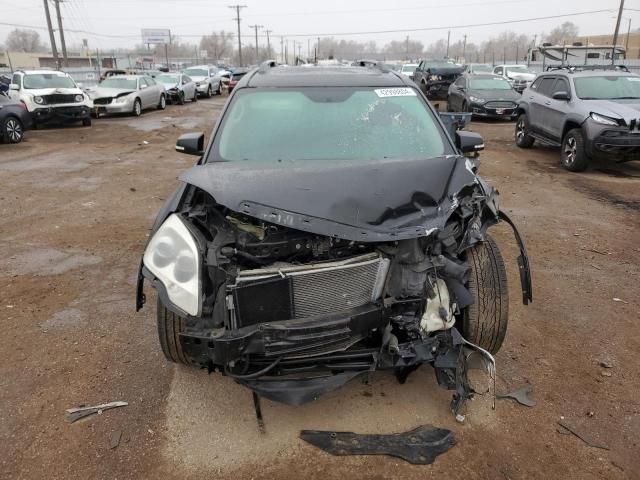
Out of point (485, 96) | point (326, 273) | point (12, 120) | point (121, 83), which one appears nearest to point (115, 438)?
point (326, 273)

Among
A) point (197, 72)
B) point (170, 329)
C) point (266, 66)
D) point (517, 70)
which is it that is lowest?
point (170, 329)

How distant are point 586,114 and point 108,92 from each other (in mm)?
15825

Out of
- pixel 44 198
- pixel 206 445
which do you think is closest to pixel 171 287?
pixel 206 445

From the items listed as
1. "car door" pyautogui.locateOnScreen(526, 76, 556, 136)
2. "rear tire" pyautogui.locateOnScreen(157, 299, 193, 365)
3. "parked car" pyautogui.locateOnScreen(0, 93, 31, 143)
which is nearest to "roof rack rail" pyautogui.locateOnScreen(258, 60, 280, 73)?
"rear tire" pyautogui.locateOnScreen(157, 299, 193, 365)

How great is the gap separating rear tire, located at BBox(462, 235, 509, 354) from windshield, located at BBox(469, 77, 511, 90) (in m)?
14.7

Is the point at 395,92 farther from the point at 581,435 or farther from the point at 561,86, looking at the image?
the point at 561,86

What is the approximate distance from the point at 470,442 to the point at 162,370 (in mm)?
1958

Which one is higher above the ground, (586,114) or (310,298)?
(586,114)

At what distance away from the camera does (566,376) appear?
3.23m

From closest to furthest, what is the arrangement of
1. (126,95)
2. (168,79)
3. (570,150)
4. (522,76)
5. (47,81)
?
(570,150) < (47,81) < (126,95) < (168,79) < (522,76)

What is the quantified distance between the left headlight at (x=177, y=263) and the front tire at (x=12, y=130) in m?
12.0

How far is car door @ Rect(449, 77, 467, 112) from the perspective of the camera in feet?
53.9

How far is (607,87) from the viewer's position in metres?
9.36

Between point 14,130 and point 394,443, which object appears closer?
point 394,443
